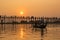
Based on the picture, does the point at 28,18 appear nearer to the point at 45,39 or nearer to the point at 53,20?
the point at 53,20

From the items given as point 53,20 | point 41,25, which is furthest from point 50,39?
point 53,20

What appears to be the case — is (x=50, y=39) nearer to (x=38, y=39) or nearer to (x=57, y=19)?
(x=38, y=39)

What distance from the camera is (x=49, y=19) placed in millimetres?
112688

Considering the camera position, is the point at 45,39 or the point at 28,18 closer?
the point at 45,39

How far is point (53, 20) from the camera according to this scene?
11194cm

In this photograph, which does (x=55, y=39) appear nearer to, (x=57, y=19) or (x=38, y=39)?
(x=38, y=39)

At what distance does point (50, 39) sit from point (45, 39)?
26.3 inches

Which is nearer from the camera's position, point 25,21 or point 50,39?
point 50,39

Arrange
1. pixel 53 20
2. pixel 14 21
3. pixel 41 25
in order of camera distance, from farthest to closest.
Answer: pixel 53 20 < pixel 14 21 < pixel 41 25

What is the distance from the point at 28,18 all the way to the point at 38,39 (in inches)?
3202

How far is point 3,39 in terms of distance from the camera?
2750 cm

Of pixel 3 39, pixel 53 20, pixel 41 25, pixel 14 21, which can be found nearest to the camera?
pixel 3 39

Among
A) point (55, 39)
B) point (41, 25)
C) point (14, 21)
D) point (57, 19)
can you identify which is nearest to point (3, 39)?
point (55, 39)

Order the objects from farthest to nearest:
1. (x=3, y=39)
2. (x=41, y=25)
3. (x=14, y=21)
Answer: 1. (x=14, y=21)
2. (x=41, y=25)
3. (x=3, y=39)
